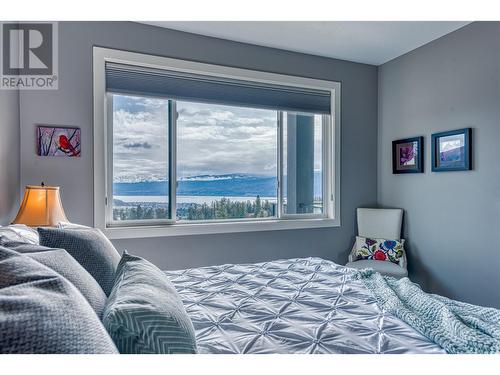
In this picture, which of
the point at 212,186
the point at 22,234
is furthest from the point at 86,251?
the point at 212,186

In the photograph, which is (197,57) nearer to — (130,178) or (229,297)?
(130,178)

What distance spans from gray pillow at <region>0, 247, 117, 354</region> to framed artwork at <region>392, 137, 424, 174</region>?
332 centimetres

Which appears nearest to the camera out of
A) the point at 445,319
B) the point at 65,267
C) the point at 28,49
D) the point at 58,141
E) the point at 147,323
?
the point at 147,323

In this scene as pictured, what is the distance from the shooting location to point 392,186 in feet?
11.8

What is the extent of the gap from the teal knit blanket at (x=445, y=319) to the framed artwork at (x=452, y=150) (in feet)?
5.39

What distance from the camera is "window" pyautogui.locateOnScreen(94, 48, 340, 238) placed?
2764 millimetres

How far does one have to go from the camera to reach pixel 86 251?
1.35m

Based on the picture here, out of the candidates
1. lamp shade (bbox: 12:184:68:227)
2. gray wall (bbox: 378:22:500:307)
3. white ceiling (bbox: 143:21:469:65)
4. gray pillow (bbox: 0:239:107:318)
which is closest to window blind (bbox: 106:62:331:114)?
white ceiling (bbox: 143:21:469:65)

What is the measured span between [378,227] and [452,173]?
921 mm

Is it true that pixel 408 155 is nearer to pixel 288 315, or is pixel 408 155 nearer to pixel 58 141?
pixel 288 315

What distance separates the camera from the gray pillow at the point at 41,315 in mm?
531

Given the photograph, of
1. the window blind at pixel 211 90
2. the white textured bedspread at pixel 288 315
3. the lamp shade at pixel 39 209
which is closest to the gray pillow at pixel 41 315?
the white textured bedspread at pixel 288 315

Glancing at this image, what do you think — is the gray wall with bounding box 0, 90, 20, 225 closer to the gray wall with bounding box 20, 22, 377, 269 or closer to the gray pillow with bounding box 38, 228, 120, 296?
the gray wall with bounding box 20, 22, 377, 269

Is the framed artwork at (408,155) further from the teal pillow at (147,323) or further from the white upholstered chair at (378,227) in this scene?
the teal pillow at (147,323)
